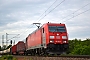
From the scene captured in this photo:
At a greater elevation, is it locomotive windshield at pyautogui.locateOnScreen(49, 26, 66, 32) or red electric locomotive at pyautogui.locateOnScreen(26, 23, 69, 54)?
locomotive windshield at pyautogui.locateOnScreen(49, 26, 66, 32)

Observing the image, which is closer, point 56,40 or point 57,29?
point 56,40

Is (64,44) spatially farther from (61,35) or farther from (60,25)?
(60,25)

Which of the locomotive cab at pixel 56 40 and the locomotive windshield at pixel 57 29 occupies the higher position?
the locomotive windshield at pixel 57 29

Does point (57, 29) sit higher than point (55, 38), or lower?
higher

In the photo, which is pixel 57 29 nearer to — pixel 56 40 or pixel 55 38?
pixel 55 38

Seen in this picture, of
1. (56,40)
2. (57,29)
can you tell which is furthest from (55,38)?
(57,29)

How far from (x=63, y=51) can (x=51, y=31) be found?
275 centimetres

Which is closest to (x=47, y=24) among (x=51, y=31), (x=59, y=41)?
(x=51, y=31)

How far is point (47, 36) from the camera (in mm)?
23453

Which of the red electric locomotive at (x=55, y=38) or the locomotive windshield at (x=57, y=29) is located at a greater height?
the locomotive windshield at (x=57, y=29)

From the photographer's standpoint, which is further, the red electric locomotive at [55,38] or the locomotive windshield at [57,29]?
the locomotive windshield at [57,29]

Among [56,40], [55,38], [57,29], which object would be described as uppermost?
[57,29]

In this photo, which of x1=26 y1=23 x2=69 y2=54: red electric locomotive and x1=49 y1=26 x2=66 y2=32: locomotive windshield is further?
x1=49 y1=26 x2=66 y2=32: locomotive windshield

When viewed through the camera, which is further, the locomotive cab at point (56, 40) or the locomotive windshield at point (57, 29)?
the locomotive windshield at point (57, 29)
